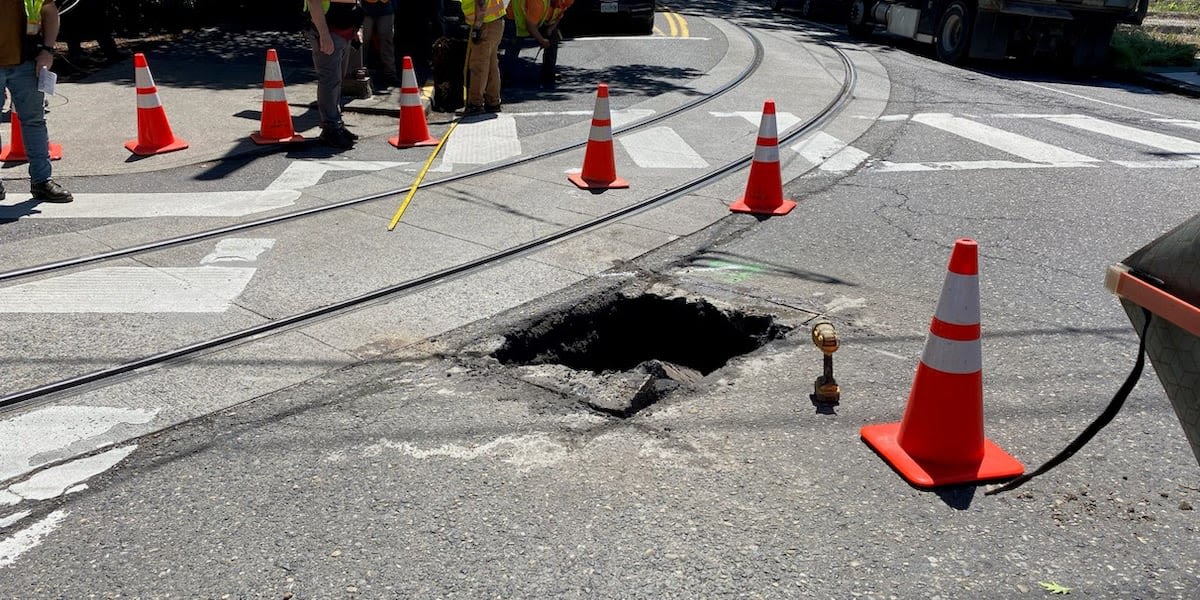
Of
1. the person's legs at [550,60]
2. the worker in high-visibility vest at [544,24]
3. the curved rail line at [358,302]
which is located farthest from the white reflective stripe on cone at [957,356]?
the person's legs at [550,60]

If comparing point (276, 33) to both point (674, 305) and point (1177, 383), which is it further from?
point (1177, 383)

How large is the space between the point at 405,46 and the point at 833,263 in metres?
9.31

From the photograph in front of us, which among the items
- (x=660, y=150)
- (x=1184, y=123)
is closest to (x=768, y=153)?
(x=660, y=150)

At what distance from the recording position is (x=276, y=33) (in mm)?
16812

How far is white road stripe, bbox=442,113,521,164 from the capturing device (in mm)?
9078

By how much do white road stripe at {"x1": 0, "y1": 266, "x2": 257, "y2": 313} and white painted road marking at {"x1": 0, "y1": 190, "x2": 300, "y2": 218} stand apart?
1.34 m

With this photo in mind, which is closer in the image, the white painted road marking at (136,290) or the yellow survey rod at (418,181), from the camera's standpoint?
the white painted road marking at (136,290)

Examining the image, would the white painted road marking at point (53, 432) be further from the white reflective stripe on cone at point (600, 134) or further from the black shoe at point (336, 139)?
the black shoe at point (336, 139)

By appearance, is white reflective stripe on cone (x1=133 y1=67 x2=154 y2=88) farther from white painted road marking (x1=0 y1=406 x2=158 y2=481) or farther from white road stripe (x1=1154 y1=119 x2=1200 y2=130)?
white road stripe (x1=1154 y1=119 x2=1200 y2=130)

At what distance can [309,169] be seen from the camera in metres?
8.58

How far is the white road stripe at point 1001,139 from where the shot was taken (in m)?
9.45

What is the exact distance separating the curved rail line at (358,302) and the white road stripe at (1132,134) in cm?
431

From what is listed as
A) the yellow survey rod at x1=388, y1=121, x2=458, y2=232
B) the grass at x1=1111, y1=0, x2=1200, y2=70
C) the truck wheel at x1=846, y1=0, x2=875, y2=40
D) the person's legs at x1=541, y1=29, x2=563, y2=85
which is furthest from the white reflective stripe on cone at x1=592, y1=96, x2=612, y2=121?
the truck wheel at x1=846, y1=0, x2=875, y2=40

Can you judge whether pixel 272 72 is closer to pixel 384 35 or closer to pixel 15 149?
pixel 15 149
